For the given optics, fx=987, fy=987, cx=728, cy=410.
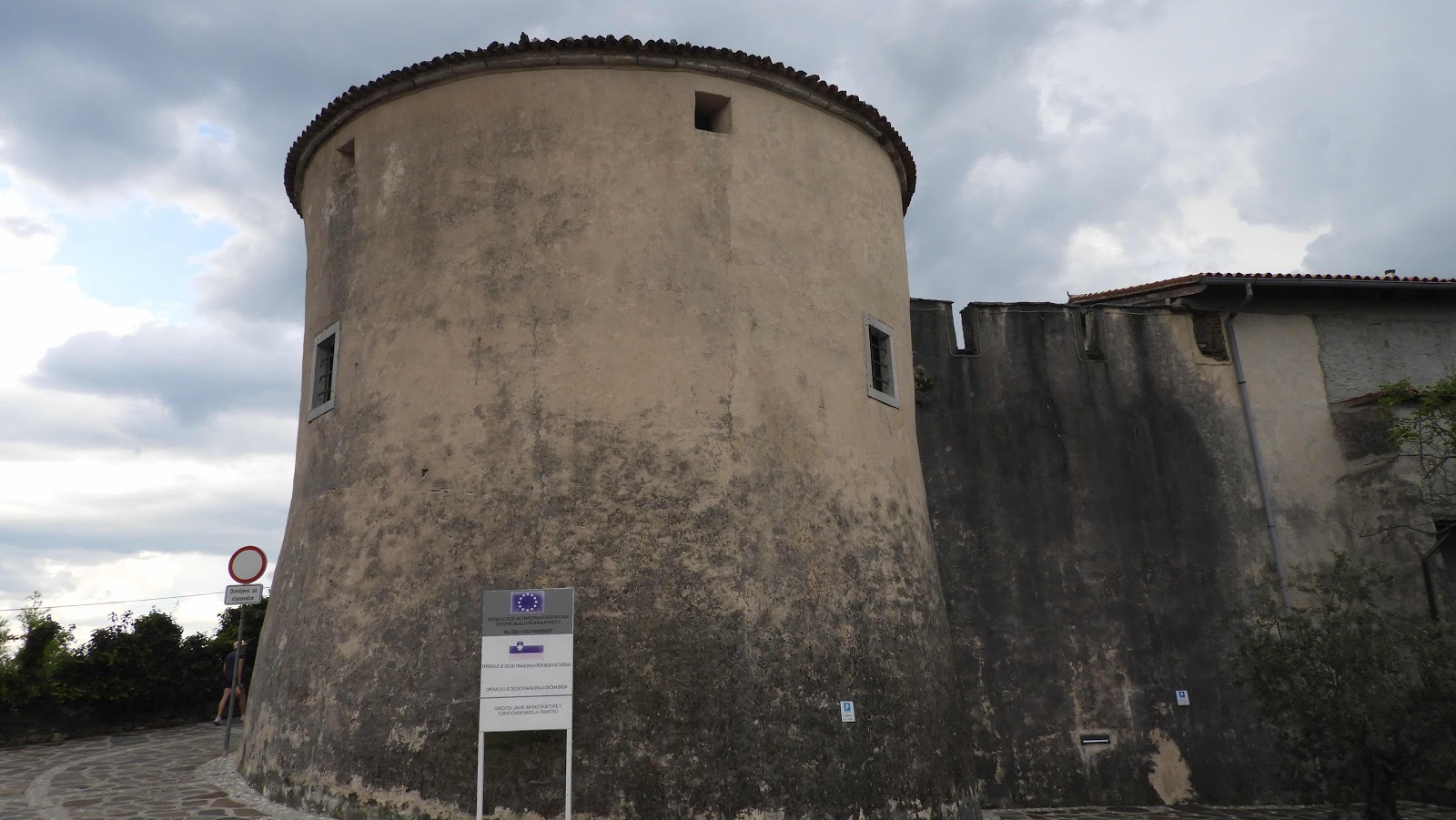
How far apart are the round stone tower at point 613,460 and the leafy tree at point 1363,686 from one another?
131 inches

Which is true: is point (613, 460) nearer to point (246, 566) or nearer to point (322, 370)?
point (322, 370)

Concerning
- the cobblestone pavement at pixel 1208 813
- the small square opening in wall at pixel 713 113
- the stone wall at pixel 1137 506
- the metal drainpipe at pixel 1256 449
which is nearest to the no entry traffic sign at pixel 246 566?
the small square opening in wall at pixel 713 113

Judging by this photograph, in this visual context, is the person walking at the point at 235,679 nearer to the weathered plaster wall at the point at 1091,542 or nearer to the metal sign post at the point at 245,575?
the metal sign post at the point at 245,575

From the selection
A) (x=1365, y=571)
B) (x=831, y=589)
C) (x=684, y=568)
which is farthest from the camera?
(x=1365, y=571)

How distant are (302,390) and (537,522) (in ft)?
13.7

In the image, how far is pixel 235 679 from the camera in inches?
504

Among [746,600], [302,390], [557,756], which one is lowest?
[557,756]

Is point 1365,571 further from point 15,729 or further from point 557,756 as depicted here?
point 15,729

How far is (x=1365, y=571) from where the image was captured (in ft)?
34.4

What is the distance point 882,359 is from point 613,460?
11.6 ft

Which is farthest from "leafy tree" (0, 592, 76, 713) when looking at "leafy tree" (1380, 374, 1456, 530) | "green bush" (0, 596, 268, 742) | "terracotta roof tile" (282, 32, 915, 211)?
"leafy tree" (1380, 374, 1456, 530)

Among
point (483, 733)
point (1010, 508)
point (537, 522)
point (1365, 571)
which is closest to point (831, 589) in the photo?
point (537, 522)

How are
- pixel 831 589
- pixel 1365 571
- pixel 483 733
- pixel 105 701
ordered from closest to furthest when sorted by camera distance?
pixel 483 733, pixel 831 589, pixel 1365 571, pixel 105 701

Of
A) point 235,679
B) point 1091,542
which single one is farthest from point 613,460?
point 235,679
